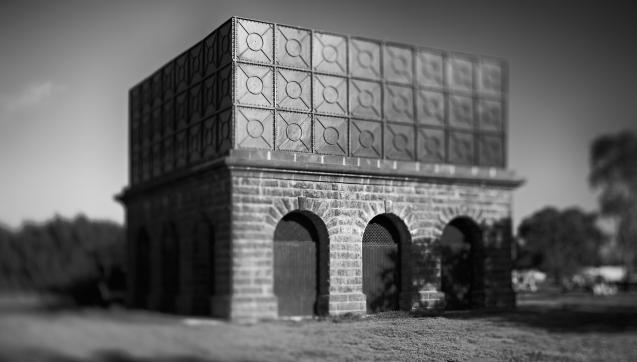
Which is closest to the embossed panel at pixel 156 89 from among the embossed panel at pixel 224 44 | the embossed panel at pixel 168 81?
the embossed panel at pixel 168 81

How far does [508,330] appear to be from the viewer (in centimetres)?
1675

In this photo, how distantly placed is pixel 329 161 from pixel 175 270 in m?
5.41

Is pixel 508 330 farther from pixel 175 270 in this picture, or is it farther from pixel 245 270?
pixel 175 270

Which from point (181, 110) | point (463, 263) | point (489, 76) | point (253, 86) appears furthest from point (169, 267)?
point (489, 76)

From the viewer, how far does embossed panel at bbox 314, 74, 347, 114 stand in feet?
49.5

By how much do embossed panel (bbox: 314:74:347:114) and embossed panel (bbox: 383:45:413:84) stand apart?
137 cm

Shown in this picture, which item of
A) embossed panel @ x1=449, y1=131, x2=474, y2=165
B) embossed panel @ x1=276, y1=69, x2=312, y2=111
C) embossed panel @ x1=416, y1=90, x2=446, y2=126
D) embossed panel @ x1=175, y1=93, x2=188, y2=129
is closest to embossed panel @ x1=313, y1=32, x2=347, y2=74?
embossed panel @ x1=276, y1=69, x2=312, y2=111

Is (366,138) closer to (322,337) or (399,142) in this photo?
(399,142)

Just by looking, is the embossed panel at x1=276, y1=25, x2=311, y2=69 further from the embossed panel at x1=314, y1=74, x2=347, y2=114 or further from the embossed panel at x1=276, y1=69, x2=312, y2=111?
the embossed panel at x1=314, y1=74, x2=347, y2=114

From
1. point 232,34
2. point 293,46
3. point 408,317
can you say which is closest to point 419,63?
point 293,46

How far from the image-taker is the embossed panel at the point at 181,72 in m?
16.4

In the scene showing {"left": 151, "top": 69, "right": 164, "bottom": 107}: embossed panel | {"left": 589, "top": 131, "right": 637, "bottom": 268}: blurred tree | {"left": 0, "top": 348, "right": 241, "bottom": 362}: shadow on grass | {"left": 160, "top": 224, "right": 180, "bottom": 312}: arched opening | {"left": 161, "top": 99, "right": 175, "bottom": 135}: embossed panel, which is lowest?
{"left": 0, "top": 348, "right": 241, "bottom": 362}: shadow on grass

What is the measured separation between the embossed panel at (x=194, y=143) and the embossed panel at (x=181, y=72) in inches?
36.8

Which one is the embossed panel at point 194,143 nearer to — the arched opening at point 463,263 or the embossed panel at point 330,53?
the embossed panel at point 330,53
